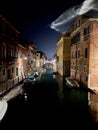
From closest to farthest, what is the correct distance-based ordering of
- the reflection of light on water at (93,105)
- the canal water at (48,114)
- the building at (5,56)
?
1. the canal water at (48,114)
2. the reflection of light on water at (93,105)
3. the building at (5,56)

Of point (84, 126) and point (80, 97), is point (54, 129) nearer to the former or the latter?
point (84, 126)

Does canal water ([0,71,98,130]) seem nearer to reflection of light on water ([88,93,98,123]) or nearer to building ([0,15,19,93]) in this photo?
reflection of light on water ([88,93,98,123])

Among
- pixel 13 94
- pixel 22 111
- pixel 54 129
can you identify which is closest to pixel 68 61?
pixel 13 94

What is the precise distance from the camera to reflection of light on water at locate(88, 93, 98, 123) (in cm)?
1486

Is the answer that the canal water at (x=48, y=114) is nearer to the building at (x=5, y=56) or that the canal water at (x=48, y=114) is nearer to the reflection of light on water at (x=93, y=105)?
the reflection of light on water at (x=93, y=105)

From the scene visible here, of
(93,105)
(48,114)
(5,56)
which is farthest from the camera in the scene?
(5,56)

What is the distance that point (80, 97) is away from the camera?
21.6 meters

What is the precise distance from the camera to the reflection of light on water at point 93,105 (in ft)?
48.8

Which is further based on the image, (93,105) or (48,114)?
(93,105)

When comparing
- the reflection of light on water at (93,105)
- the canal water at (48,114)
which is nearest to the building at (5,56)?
the canal water at (48,114)

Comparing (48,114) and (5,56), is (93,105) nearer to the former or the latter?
(48,114)

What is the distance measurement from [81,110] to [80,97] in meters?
5.14

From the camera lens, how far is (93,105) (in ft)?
59.2

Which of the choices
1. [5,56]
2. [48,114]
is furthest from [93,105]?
[5,56]
